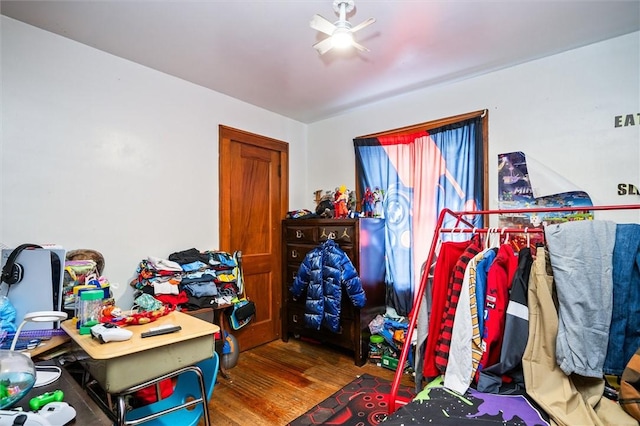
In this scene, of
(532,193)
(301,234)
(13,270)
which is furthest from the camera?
(301,234)

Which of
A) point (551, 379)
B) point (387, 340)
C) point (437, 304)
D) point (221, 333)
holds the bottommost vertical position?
point (387, 340)

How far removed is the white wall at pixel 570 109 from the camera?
210 cm

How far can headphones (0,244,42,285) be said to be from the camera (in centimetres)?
153

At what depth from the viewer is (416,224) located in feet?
9.73

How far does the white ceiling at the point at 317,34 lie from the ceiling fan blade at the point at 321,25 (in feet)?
0.48

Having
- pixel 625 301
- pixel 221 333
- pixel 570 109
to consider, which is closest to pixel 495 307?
pixel 625 301

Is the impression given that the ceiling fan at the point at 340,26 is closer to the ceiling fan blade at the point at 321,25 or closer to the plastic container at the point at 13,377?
the ceiling fan blade at the point at 321,25

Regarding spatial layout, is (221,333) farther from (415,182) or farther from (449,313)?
(415,182)

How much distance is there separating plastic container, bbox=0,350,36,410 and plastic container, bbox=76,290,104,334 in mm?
514

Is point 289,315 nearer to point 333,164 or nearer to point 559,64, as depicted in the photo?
point 333,164

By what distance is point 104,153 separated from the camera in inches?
90.3

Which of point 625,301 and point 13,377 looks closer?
point 13,377

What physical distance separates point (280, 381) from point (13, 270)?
191cm

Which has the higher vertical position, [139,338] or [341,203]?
[341,203]
